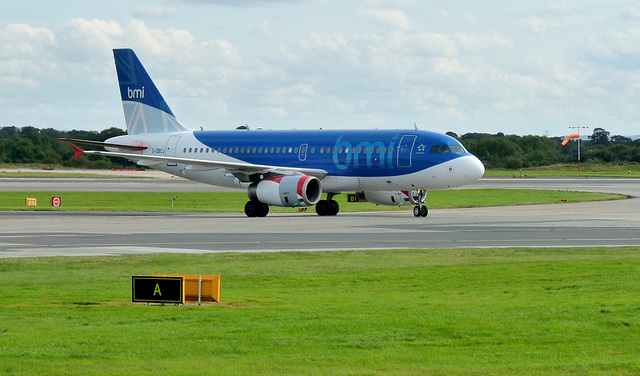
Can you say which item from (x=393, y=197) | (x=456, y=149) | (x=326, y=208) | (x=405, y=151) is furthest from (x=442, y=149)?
(x=326, y=208)

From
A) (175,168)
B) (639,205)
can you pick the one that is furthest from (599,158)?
(175,168)

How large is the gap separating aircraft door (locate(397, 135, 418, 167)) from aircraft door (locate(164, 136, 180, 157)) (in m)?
14.9

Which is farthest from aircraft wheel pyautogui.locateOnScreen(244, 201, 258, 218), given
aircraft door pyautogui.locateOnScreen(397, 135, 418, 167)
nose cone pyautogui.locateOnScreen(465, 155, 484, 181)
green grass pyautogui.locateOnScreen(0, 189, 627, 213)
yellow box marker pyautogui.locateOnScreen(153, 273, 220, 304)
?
yellow box marker pyautogui.locateOnScreen(153, 273, 220, 304)

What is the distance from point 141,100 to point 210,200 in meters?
12.2

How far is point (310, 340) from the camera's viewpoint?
14.9 m

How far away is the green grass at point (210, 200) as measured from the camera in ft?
198

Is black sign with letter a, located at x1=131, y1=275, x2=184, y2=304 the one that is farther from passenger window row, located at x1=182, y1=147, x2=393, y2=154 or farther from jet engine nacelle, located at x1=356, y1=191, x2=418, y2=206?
jet engine nacelle, located at x1=356, y1=191, x2=418, y2=206

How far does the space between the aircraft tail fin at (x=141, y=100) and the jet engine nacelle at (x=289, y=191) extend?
461 inches

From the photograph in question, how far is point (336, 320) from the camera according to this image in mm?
16609

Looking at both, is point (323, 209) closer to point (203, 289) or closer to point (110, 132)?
point (203, 289)

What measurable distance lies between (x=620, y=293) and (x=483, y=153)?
165719 millimetres

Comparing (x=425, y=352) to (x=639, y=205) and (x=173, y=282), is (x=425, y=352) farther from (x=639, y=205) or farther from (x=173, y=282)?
(x=639, y=205)

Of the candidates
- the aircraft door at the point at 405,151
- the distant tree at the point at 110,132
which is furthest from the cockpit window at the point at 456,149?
the distant tree at the point at 110,132

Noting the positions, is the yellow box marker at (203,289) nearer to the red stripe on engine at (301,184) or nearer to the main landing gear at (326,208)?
the red stripe on engine at (301,184)
